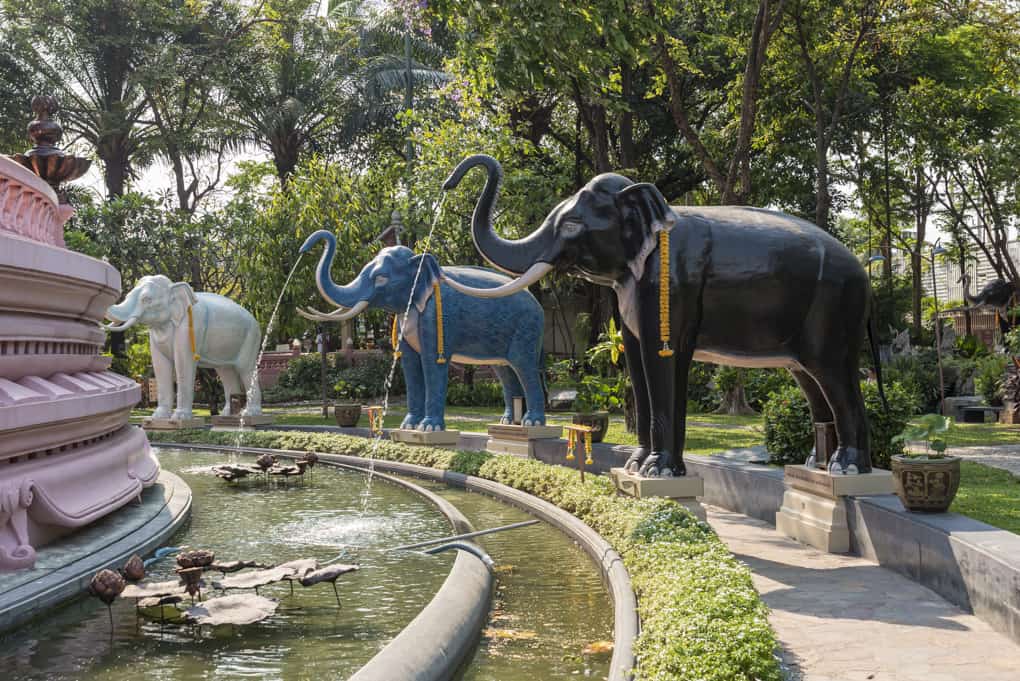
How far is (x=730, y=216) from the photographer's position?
8477mm

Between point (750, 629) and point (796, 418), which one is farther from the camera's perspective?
point (796, 418)

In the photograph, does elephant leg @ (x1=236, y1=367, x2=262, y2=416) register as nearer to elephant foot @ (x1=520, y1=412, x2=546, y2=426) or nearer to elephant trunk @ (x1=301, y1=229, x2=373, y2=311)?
elephant trunk @ (x1=301, y1=229, x2=373, y2=311)

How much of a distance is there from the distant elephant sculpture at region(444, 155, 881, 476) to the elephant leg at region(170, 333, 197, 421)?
1176 cm

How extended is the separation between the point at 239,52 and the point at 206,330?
21852mm

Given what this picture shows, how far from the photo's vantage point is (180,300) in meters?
18.6

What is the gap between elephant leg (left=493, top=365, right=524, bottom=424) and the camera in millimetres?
15188

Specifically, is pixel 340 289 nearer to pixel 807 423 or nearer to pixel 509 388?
pixel 509 388

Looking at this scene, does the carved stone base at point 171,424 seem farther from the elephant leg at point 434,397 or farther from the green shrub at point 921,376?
the green shrub at point 921,376

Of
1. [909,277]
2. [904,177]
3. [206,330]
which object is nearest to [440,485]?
[206,330]

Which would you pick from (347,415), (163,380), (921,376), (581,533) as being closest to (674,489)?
(581,533)

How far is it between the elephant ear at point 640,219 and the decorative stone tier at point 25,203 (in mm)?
4933

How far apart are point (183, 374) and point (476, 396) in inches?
488

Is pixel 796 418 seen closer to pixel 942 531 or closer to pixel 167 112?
pixel 942 531

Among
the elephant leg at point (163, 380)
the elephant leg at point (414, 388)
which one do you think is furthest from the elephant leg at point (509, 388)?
the elephant leg at point (163, 380)
